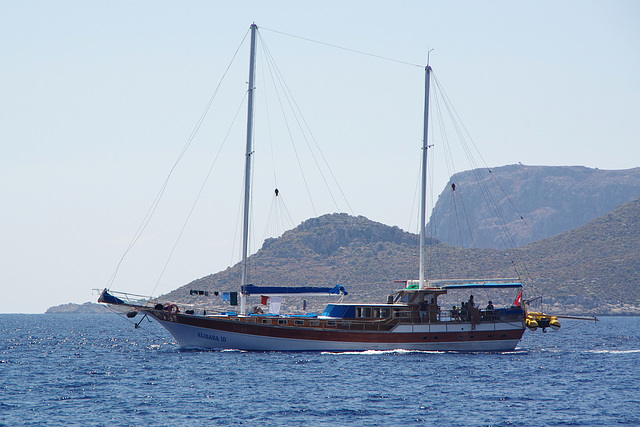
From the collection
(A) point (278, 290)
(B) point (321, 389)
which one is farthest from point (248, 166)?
(B) point (321, 389)

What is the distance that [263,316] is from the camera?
164ft

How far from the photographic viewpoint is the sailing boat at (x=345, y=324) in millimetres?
50031

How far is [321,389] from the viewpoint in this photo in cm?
3678

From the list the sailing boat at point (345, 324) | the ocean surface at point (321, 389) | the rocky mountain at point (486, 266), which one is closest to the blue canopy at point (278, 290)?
the sailing boat at point (345, 324)

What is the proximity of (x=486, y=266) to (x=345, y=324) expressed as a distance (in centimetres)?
11853

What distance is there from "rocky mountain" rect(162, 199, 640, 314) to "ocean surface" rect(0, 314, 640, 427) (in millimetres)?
102280

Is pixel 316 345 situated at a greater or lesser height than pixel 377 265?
lesser

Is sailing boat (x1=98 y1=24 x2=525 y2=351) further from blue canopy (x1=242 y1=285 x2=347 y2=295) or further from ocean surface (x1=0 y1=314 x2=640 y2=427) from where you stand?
ocean surface (x1=0 y1=314 x2=640 y2=427)

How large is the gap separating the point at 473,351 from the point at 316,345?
1079 centimetres

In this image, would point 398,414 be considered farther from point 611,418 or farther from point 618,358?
point 618,358

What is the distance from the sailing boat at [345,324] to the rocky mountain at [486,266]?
9770 cm

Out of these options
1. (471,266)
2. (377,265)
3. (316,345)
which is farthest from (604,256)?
(316,345)

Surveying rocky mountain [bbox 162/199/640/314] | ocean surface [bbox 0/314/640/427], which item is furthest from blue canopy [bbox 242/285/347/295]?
rocky mountain [bbox 162/199/640/314]

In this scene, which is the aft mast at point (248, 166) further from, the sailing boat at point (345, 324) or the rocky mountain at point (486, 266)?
the rocky mountain at point (486, 266)
